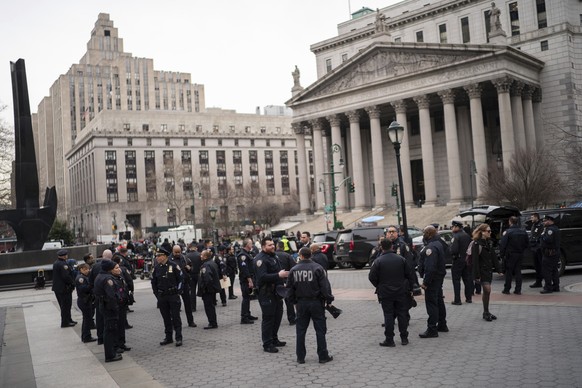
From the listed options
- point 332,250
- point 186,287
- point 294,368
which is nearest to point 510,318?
point 294,368

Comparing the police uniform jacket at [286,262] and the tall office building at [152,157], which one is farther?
the tall office building at [152,157]

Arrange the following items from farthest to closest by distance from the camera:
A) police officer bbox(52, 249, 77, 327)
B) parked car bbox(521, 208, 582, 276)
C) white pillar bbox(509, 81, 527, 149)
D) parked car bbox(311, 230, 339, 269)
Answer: white pillar bbox(509, 81, 527, 149), parked car bbox(311, 230, 339, 269), parked car bbox(521, 208, 582, 276), police officer bbox(52, 249, 77, 327)

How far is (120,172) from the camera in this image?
362 ft

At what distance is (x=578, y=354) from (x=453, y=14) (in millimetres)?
63203

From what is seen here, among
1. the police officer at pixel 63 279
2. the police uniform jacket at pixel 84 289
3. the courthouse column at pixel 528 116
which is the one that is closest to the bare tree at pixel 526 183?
the courthouse column at pixel 528 116

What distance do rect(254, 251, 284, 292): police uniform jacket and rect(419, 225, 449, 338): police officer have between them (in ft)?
9.52

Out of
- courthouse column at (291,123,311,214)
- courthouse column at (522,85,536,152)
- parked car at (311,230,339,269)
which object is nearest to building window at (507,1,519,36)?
courthouse column at (522,85,536,152)

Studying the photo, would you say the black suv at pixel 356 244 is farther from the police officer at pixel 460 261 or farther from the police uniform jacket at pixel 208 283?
the police uniform jacket at pixel 208 283

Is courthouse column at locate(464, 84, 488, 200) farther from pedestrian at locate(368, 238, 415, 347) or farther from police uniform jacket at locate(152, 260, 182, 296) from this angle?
police uniform jacket at locate(152, 260, 182, 296)

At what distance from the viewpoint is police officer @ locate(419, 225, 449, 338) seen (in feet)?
35.4

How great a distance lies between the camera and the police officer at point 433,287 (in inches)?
425

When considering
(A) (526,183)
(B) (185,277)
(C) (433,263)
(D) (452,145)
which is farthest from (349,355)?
(D) (452,145)

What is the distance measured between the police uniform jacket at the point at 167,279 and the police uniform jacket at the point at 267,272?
5.98ft

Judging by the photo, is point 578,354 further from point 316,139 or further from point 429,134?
point 316,139
